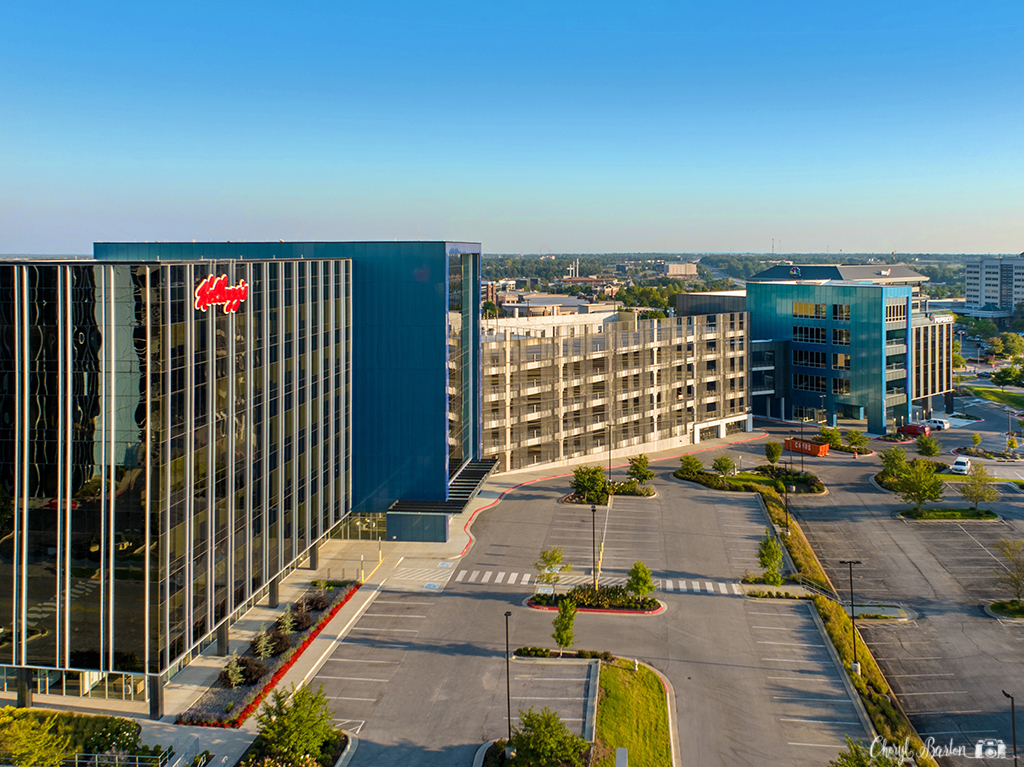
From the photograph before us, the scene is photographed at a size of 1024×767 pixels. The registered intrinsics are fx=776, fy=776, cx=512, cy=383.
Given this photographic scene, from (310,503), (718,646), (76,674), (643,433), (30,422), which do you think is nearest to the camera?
(30,422)

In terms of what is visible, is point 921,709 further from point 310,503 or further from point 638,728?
point 310,503

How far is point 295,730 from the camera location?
34625 mm

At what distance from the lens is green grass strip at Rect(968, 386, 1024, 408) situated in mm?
140000

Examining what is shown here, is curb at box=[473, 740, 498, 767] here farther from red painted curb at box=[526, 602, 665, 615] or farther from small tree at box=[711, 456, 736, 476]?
small tree at box=[711, 456, 736, 476]

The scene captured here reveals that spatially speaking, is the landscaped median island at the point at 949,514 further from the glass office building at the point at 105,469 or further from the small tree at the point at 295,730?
the glass office building at the point at 105,469

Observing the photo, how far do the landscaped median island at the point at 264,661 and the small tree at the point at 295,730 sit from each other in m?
5.52

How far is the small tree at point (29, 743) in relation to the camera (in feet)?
109

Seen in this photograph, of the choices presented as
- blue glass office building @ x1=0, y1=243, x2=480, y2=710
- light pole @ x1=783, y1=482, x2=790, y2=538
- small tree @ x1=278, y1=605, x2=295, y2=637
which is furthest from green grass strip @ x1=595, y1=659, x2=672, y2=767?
light pole @ x1=783, y1=482, x2=790, y2=538

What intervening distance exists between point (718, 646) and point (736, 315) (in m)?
72.7

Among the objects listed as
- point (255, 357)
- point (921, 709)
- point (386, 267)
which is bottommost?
point (921, 709)

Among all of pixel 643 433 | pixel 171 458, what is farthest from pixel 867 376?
pixel 171 458

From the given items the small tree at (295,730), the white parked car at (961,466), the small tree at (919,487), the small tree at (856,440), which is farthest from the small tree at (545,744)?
the small tree at (856,440)

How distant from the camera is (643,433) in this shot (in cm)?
10256
